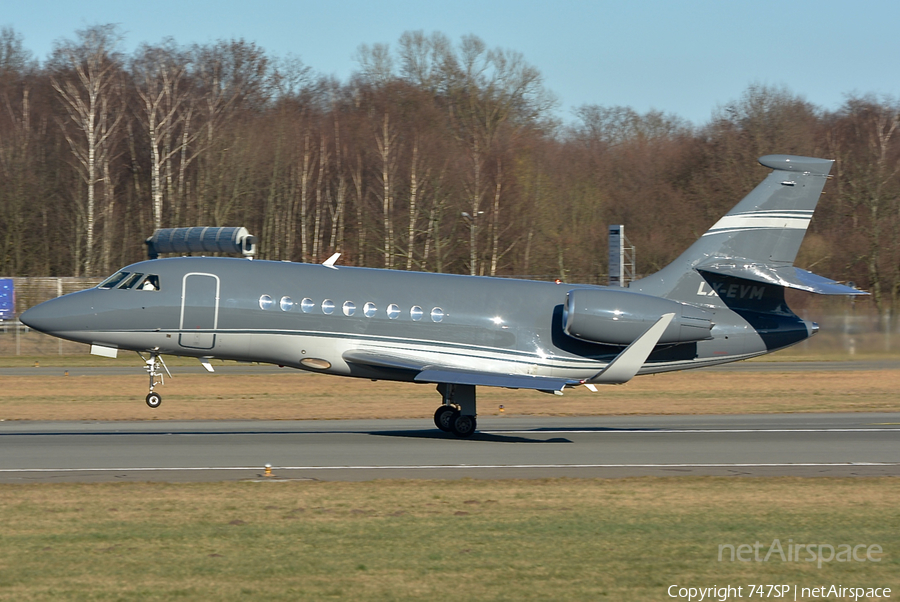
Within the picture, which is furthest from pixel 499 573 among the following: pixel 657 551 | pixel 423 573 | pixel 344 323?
pixel 344 323

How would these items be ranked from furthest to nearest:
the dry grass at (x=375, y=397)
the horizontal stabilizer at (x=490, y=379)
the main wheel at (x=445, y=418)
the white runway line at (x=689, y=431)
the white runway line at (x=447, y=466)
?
the dry grass at (x=375, y=397) < the white runway line at (x=689, y=431) < the main wheel at (x=445, y=418) < the horizontal stabilizer at (x=490, y=379) < the white runway line at (x=447, y=466)

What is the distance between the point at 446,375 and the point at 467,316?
1.66 meters

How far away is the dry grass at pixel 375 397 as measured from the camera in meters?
26.2

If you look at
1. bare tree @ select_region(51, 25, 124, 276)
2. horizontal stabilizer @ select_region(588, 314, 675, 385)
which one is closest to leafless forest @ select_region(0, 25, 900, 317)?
bare tree @ select_region(51, 25, 124, 276)

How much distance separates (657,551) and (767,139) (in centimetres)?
5501

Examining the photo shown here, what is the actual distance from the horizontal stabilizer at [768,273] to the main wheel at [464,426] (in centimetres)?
650

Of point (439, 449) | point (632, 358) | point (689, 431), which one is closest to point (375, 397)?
point (689, 431)

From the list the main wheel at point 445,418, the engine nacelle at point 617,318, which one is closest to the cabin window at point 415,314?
the main wheel at point 445,418

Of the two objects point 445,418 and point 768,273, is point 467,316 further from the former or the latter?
point 768,273

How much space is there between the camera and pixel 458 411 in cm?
2130

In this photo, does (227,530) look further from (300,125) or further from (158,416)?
(300,125)

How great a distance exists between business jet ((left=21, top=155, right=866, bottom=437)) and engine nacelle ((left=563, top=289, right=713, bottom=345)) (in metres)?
0.03

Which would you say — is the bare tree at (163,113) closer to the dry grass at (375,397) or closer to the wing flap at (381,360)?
the dry grass at (375,397)

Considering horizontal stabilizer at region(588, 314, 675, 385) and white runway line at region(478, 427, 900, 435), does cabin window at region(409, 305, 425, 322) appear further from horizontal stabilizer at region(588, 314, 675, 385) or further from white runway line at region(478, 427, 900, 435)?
horizontal stabilizer at region(588, 314, 675, 385)
